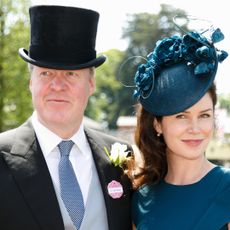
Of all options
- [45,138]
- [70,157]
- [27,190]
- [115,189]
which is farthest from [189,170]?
[27,190]


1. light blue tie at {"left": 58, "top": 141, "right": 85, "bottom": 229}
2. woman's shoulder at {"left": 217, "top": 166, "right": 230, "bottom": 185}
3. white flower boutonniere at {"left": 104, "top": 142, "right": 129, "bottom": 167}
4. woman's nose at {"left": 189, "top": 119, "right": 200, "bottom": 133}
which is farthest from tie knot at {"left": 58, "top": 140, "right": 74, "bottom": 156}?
woman's shoulder at {"left": 217, "top": 166, "right": 230, "bottom": 185}

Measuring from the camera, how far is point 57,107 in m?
3.77

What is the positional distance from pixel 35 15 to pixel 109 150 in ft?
3.63

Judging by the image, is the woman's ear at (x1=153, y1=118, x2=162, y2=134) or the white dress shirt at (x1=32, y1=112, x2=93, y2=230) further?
the woman's ear at (x1=153, y1=118, x2=162, y2=134)

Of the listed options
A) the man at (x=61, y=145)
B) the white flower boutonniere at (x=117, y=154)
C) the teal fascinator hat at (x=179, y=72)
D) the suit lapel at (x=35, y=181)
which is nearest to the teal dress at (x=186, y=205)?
the man at (x=61, y=145)

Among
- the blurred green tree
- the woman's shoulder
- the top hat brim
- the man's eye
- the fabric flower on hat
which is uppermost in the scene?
the fabric flower on hat

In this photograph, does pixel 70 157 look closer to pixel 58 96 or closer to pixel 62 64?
pixel 58 96

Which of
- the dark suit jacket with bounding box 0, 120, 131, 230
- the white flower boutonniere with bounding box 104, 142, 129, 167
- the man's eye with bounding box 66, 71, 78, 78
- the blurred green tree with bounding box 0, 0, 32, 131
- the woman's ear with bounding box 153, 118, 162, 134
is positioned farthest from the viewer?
the blurred green tree with bounding box 0, 0, 32, 131

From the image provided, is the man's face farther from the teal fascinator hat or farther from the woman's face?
the woman's face

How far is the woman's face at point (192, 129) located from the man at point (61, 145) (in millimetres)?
541

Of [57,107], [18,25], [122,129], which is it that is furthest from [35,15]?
[122,129]

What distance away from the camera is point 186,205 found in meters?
3.74

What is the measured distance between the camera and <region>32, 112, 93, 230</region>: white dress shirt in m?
3.72

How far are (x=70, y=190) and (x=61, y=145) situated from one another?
321 mm
